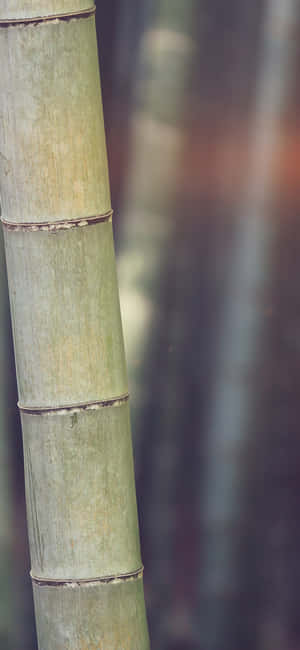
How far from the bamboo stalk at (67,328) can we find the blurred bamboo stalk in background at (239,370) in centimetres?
69

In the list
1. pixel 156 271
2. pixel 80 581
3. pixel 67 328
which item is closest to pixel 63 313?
pixel 67 328

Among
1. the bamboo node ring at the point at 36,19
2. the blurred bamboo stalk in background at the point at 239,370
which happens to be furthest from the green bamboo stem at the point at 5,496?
the bamboo node ring at the point at 36,19

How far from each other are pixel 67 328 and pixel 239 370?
2.64ft

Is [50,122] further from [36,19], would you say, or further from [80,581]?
[80,581]

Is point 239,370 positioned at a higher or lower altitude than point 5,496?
higher

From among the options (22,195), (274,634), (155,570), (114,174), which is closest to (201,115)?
(114,174)

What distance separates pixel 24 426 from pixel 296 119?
1.00m

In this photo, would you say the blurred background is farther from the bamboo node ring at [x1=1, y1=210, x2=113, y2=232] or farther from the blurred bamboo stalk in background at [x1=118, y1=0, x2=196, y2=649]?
the bamboo node ring at [x1=1, y1=210, x2=113, y2=232]

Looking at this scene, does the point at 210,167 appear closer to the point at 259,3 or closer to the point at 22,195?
the point at 259,3

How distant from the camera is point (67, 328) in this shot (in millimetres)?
1272

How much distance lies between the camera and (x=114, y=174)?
2.00 m

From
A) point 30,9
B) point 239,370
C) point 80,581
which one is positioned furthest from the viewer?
point 239,370

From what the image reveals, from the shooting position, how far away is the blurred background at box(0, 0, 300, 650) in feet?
6.34

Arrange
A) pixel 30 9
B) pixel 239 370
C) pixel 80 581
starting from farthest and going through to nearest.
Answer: pixel 239 370 < pixel 80 581 < pixel 30 9
